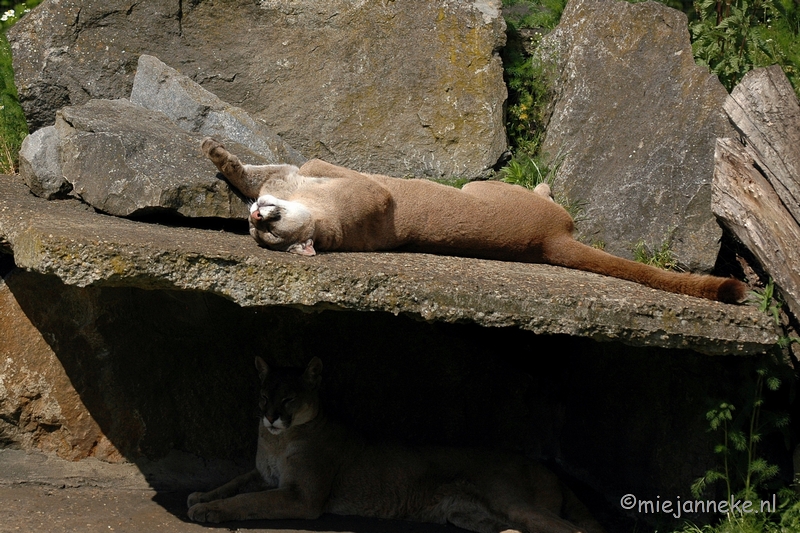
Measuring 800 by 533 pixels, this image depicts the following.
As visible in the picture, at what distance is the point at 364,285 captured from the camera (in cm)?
430

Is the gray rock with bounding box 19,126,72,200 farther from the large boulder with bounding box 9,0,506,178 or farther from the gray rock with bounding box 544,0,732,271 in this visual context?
the gray rock with bounding box 544,0,732,271

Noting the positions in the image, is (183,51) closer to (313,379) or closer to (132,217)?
(132,217)

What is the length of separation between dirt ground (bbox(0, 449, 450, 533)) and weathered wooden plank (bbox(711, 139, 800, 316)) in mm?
2348

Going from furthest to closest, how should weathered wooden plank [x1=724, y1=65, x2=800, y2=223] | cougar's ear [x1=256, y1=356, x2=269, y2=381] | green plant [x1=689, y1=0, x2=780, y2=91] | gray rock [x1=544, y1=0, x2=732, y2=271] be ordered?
1. green plant [x1=689, y1=0, x2=780, y2=91]
2. gray rock [x1=544, y1=0, x2=732, y2=271]
3. cougar's ear [x1=256, y1=356, x2=269, y2=381]
4. weathered wooden plank [x1=724, y1=65, x2=800, y2=223]

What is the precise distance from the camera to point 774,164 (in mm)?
4980

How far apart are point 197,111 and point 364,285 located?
259 centimetres

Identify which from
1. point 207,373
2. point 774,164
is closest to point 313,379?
point 207,373

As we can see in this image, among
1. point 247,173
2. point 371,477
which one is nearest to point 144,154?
point 247,173

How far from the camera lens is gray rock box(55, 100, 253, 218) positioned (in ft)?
16.8

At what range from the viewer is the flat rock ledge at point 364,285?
4047 mm

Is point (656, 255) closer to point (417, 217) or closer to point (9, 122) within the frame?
point (417, 217)

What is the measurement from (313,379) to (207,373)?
2.42 feet

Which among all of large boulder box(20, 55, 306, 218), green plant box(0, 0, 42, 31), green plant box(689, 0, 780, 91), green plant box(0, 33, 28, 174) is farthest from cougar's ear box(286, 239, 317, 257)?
green plant box(0, 0, 42, 31)

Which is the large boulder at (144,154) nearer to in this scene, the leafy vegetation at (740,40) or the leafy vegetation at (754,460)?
the leafy vegetation at (754,460)
